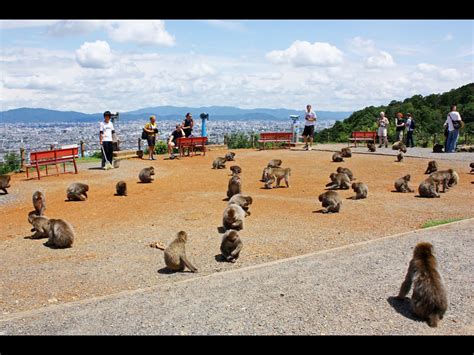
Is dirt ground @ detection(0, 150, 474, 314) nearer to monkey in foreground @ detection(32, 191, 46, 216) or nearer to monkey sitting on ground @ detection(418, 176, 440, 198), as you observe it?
monkey sitting on ground @ detection(418, 176, 440, 198)

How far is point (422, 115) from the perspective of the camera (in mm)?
40031

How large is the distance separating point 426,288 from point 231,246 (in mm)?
3427

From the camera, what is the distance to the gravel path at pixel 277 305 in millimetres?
5109

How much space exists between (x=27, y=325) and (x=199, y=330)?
6.55 ft

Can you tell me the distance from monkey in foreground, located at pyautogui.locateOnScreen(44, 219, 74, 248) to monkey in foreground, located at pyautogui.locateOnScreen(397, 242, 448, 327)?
20.4 ft

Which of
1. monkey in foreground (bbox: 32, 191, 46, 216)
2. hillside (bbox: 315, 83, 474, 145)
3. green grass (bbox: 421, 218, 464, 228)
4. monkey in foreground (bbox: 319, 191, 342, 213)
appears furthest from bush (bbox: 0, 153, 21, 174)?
hillside (bbox: 315, 83, 474, 145)

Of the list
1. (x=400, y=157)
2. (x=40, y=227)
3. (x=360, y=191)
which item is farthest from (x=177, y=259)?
(x=400, y=157)

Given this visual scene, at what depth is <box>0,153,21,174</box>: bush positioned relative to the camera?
834 inches

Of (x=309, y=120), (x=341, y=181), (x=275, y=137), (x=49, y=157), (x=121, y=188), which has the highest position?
(x=309, y=120)

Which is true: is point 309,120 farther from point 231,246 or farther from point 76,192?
point 231,246
